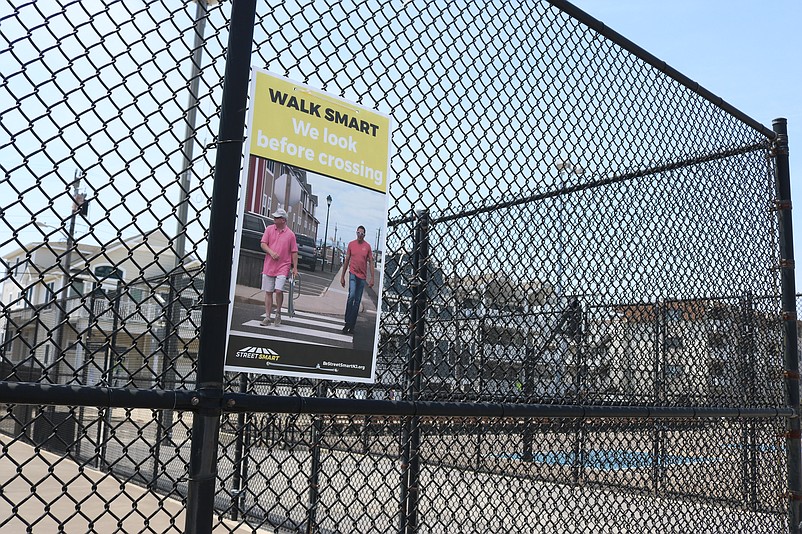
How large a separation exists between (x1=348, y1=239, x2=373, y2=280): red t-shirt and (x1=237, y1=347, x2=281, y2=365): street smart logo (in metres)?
0.36

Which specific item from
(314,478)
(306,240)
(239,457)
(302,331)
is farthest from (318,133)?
(314,478)

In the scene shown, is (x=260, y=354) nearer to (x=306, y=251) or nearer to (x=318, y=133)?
(x=306, y=251)

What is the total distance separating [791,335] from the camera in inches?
156

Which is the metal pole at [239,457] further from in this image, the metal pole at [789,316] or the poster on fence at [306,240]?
the metal pole at [789,316]

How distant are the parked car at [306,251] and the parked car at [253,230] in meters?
0.10

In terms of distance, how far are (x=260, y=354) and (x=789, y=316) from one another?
345 centimetres

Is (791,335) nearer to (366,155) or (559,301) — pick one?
(559,301)

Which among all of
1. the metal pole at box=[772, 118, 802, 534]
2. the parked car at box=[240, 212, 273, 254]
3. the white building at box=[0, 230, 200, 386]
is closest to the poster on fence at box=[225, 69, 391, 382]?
the parked car at box=[240, 212, 273, 254]

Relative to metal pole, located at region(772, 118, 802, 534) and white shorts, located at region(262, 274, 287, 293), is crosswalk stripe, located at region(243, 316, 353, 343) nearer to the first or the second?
white shorts, located at region(262, 274, 287, 293)

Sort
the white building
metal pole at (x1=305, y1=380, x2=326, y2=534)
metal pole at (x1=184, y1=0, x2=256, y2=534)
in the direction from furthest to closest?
metal pole at (x1=305, y1=380, x2=326, y2=534) < metal pole at (x1=184, y1=0, x2=256, y2=534) < the white building

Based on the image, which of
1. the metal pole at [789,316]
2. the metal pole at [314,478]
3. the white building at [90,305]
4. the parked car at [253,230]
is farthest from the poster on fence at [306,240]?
the metal pole at [789,316]

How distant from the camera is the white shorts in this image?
1.85m

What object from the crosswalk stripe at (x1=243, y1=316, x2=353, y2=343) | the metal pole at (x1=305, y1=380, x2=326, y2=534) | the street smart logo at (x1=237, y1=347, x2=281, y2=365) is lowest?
the metal pole at (x1=305, y1=380, x2=326, y2=534)

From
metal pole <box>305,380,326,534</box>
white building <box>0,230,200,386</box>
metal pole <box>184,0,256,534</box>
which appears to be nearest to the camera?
white building <box>0,230,200,386</box>
